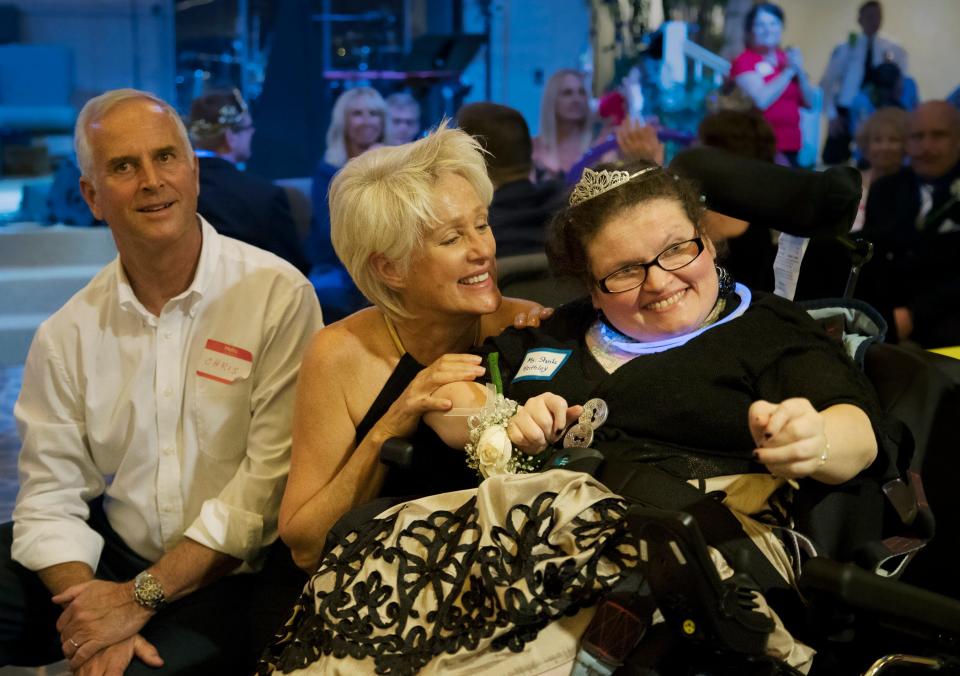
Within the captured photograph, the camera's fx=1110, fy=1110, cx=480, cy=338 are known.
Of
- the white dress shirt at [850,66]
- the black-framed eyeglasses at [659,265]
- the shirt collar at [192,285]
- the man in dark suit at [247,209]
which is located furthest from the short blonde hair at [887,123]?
the shirt collar at [192,285]

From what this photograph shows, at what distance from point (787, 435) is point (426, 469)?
2.69 feet

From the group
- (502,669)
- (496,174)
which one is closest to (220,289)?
(502,669)

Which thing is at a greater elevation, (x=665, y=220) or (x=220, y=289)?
(x=665, y=220)

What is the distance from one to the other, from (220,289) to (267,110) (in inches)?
211

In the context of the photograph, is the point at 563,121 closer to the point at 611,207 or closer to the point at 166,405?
the point at 166,405

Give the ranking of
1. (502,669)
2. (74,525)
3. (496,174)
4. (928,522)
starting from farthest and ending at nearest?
(496,174)
(74,525)
(928,522)
(502,669)

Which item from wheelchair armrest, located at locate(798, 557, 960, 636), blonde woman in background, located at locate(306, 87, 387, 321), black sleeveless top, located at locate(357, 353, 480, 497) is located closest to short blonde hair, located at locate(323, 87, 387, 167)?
blonde woman in background, located at locate(306, 87, 387, 321)

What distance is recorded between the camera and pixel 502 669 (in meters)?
1.66

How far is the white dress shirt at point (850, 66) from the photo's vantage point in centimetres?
881

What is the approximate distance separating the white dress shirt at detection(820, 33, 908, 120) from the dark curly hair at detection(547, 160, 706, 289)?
723cm

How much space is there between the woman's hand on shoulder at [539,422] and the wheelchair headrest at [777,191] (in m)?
0.61

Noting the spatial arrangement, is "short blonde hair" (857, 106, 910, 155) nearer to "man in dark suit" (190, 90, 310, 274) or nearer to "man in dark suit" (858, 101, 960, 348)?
"man in dark suit" (858, 101, 960, 348)

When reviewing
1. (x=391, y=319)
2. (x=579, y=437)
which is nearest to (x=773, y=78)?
(x=391, y=319)

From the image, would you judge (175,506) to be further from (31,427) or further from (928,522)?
(928,522)
